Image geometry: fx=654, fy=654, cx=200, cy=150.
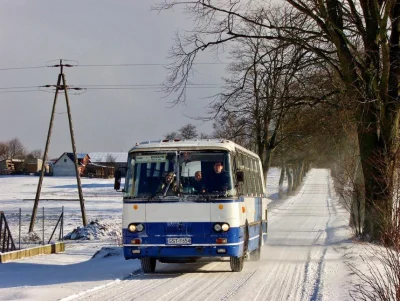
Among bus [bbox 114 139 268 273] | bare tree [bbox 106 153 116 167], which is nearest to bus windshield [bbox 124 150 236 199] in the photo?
bus [bbox 114 139 268 273]

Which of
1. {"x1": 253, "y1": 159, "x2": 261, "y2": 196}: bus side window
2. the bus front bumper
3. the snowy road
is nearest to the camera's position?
the snowy road

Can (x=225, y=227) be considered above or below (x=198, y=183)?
below

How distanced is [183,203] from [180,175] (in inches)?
25.6

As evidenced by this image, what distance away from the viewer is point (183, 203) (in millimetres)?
13812

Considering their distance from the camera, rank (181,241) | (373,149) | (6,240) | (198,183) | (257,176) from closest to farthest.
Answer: (181,241) → (198,183) → (257,176) → (373,149) → (6,240)

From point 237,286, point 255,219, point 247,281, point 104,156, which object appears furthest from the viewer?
point 104,156

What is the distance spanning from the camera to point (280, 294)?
11.3m

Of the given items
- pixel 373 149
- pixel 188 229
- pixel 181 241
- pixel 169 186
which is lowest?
pixel 181 241

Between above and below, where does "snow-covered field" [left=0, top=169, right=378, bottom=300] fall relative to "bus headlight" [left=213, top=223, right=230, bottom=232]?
below

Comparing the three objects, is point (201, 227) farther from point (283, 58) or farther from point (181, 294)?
point (283, 58)

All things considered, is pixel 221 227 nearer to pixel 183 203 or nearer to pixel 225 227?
pixel 225 227

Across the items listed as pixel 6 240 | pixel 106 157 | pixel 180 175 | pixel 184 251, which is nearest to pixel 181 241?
pixel 184 251

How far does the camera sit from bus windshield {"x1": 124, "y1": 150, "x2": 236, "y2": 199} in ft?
45.8

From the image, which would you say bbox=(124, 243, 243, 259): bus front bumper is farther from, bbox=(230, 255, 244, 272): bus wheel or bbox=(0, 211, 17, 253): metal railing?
bbox=(0, 211, 17, 253): metal railing
